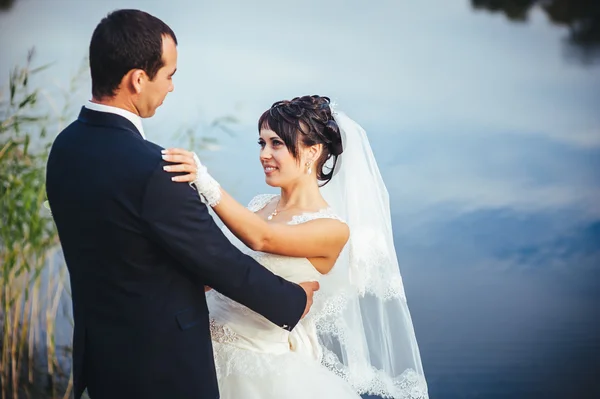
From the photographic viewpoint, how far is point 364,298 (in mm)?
2666

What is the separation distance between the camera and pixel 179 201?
1840mm

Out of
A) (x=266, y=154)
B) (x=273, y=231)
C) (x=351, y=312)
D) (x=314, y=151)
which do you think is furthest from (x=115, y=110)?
(x=351, y=312)

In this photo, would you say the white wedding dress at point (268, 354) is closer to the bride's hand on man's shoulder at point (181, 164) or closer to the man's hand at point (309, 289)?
the man's hand at point (309, 289)

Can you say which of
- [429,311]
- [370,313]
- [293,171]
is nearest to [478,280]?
[429,311]

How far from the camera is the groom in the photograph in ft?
6.05

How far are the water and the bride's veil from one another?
2.60 m

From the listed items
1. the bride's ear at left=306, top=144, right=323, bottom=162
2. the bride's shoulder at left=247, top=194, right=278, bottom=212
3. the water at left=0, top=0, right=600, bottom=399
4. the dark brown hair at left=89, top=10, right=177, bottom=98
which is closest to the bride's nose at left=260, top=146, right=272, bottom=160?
the bride's ear at left=306, top=144, right=323, bottom=162

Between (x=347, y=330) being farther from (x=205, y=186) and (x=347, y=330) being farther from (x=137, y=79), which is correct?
(x=137, y=79)

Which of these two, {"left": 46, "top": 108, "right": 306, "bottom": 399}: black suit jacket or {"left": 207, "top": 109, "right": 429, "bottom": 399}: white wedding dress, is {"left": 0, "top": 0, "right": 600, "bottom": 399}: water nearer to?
{"left": 207, "top": 109, "right": 429, "bottom": 399}: white wedding dress

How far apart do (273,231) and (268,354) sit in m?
0.35

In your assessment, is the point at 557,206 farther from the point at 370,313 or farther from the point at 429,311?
the point at 370,313

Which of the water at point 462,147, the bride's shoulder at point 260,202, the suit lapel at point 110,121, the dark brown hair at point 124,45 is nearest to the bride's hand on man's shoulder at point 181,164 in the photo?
the suit lapel at point 110,121

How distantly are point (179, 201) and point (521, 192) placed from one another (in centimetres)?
381

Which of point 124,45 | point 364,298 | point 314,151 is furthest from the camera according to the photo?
point 364,298
